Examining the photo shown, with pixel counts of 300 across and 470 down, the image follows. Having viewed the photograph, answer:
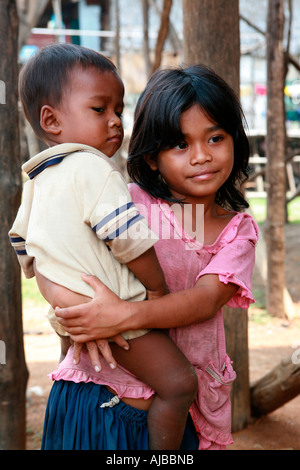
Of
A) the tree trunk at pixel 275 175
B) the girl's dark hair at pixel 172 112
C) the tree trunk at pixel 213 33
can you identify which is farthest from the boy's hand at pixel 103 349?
the tree trunk at pixel 275 175

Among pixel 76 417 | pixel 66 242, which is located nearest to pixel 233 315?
pixel 76 417

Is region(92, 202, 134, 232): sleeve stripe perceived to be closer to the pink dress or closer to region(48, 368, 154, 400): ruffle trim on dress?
the pink dress

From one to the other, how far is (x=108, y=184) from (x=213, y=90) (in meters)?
0.38

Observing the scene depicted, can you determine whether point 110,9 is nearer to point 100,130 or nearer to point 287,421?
point 287,421

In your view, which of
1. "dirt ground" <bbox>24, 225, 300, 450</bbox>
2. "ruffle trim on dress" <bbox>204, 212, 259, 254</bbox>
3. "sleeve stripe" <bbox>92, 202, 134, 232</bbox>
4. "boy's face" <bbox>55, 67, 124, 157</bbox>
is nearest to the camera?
"sleeve stripe" <bbox>92, 202, 134, 232</bbox>

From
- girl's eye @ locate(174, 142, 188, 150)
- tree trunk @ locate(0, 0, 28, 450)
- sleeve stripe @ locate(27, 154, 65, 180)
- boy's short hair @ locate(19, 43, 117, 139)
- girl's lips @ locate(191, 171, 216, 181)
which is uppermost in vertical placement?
boy's short hair @ locate(19, 43, 117, 139)

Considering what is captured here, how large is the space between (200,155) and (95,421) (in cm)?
Answer: 73

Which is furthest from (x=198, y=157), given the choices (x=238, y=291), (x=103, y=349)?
(x=103, y=349)

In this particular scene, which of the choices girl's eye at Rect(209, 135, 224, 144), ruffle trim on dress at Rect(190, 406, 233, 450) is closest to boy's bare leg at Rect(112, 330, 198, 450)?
ruffle trim on dress at Rect(190, 406, 233, 450)

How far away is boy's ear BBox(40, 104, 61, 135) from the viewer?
1.42m

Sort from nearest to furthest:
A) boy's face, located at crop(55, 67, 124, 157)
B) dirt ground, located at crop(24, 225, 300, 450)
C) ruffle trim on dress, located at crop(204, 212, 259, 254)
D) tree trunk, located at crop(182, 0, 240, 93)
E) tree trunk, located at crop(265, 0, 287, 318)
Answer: boy's face, located at crop(55, 67, 124, 157) < ruffle trim on dress, located at crop(204, 212, 259, 254) < tree trunk, located at crop(182, 0, 240, 93) < dirt ground, located at crop(24, 225, 300, 450) < tree trunk, located at crop(265, 0, 287, 318)

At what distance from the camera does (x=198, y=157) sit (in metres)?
1.42

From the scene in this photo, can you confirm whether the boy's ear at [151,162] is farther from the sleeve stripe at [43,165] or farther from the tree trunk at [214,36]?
the tree trunk at [214,36]

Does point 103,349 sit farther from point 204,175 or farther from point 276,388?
point 276,388
